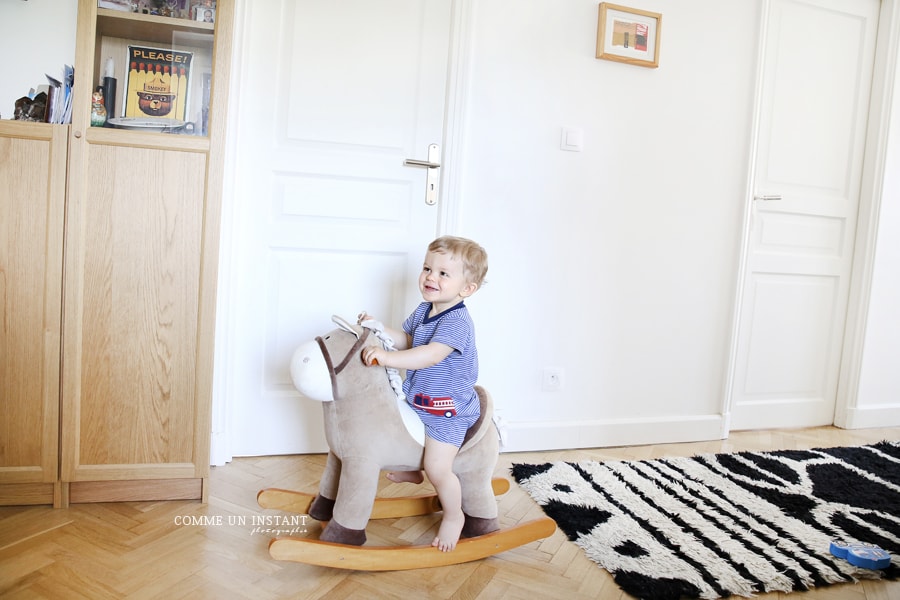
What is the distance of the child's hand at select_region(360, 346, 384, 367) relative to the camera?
1.61 m

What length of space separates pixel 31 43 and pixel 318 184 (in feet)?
3.13

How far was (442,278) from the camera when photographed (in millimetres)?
1723

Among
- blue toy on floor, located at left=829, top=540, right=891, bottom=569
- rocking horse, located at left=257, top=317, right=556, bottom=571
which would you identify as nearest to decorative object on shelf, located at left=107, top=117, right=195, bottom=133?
rocking horse, located at left=257, top=317, right=556, bottom=571

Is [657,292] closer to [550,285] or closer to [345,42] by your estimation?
[550,285]

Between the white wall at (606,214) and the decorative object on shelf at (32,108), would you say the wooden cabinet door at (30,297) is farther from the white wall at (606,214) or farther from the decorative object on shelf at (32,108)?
the white wall at (606,214)

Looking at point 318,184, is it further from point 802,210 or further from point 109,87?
point 802,210

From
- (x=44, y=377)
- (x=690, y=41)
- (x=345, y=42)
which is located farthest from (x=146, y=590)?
(x=690, y=41)

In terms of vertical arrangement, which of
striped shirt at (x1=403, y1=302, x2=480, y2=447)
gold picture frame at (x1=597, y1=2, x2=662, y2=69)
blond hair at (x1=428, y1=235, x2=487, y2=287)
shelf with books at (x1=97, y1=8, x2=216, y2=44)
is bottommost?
striped shirt at (x1=403, y1=302, x2=480, y2=447)

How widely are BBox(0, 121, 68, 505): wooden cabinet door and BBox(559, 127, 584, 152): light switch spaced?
5.56 ft

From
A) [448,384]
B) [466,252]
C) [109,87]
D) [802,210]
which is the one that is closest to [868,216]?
[802,210]

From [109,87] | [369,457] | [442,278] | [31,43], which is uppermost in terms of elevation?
[31,43]

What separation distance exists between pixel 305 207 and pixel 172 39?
673 millimetres

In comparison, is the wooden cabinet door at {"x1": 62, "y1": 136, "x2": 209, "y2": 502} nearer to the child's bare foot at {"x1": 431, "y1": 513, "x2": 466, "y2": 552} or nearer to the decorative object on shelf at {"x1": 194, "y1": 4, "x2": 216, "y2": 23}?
the decorative object on shelf at {"x1": 194, "y1": 4, "x2": 216, "y2": 23}

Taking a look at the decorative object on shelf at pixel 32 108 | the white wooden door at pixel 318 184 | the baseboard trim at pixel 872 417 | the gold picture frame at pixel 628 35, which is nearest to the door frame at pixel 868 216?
the baseboard trim at pixel 872 417
